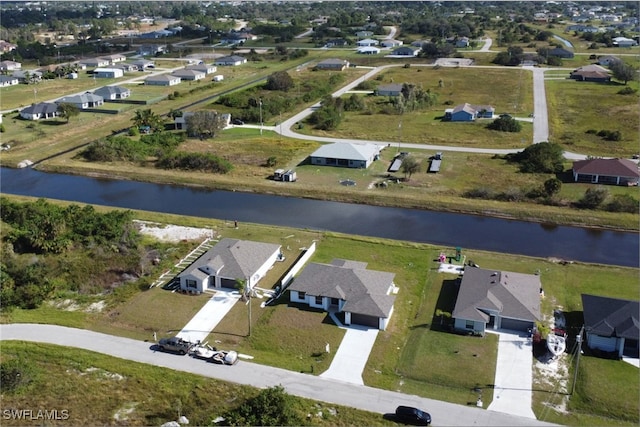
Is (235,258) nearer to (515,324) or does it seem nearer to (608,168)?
(515,324)

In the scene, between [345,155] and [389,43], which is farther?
[389,43]

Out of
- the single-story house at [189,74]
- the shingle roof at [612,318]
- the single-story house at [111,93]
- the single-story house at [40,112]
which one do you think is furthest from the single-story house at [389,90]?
the shingle roof at [612,318]

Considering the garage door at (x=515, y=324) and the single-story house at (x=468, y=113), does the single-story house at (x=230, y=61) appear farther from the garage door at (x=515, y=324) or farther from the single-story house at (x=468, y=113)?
the garage door at (x=515, y=324)

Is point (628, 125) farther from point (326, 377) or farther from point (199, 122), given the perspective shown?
point (326, 377)

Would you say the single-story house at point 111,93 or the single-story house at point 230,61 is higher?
the single-story house at point 230,61

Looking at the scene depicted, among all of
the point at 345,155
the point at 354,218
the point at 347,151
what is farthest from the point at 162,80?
the point at 354,218

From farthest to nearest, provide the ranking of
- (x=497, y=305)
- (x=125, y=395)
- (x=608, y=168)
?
(x=608, y=168) < (x=497, y=305) < (x=125, y=395)

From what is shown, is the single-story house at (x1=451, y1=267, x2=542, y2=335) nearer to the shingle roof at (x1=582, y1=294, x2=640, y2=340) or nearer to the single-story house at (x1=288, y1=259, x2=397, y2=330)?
the shingle roof at (x1=582, y1=294, x2=640, y2=340)

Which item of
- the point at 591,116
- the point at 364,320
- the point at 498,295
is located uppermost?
the point at 591,116
